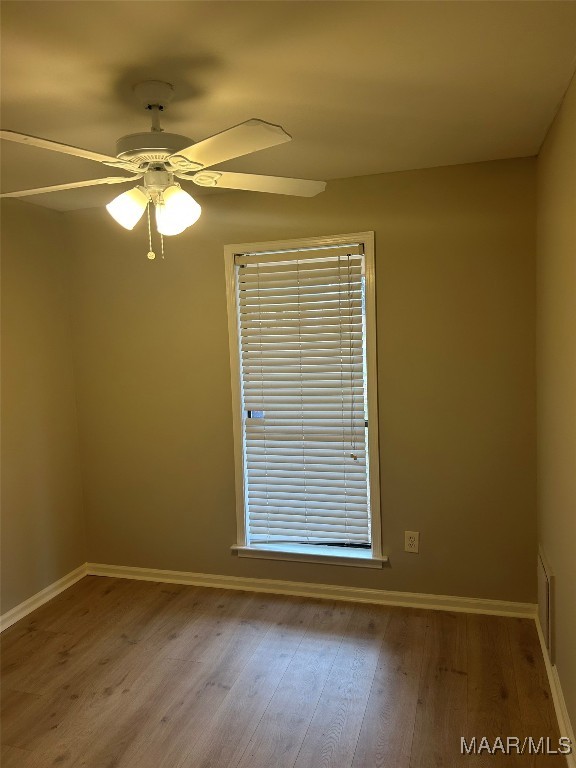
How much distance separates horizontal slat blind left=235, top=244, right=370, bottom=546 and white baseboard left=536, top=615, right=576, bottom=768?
112 centimetres

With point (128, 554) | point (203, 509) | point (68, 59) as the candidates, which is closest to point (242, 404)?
point (203, 509)

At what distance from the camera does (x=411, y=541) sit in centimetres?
327

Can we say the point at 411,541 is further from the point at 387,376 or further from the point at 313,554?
the point at 387,376

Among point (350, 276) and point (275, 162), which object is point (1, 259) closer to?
point (275, 162)

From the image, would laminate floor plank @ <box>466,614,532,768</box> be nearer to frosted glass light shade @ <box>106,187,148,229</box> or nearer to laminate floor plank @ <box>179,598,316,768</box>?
laminate floor plank @ <box>179,598,316,768</box>

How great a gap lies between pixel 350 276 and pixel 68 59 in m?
1.85

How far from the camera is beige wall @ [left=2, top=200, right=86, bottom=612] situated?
3311 mm

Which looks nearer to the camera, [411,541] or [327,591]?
[411,541]

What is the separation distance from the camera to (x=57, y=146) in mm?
1652

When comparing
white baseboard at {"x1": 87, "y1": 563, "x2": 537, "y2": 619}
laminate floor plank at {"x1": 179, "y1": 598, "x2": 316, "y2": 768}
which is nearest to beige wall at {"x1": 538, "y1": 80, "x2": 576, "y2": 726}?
white baseboard at {"x1": 87, "y1": 563, "x2": 537, "y2": 619}

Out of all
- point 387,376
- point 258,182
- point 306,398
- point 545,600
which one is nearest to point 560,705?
point 545,600

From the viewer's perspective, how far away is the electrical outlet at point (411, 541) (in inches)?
128

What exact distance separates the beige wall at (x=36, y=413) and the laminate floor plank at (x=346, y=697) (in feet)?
6.29

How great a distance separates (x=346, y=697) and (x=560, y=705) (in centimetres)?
87
